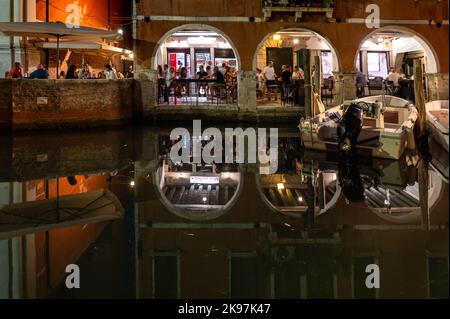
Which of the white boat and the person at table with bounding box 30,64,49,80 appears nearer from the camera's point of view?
the white boat

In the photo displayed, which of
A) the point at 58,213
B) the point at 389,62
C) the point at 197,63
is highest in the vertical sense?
the point at 389,62

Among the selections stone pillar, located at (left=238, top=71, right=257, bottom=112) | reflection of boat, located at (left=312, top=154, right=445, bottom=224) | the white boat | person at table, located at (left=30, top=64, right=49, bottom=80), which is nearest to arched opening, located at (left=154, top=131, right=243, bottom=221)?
reflection of boat, located at (left=312, top=154, right=445, bottom=224)

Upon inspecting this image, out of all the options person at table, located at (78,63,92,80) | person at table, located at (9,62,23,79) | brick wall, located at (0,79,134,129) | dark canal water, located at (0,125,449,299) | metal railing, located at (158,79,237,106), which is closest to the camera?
dark canal water, located at (0,125,449,299)

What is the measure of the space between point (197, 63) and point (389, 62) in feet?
31.8

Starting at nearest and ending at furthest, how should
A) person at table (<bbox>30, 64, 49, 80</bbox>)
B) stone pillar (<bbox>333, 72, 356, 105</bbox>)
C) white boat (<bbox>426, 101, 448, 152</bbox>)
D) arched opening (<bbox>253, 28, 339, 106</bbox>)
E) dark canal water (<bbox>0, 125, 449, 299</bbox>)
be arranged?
1. dark canal water (<bbox>0, 125, 449, 299</bbox>)
2. white boat (<bbox>426, 101, 448, 152</bbox>)
3. person at table (<bbox>30, 64, 49, 80</bbox>)
4. stone pillar (<bbox>333, 72, 356, 105</bbox>)
5. arched opening (<bbox>253, 28, 339, 106</bbox>)

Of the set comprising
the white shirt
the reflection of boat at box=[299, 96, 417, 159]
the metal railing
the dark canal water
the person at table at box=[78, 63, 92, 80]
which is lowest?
the dark canal water

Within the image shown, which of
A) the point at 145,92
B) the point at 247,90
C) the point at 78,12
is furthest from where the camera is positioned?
the point at 78,12

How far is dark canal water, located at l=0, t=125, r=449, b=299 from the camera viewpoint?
379 cm

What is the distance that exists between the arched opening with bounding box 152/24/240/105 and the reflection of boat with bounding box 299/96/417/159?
25.9 ft

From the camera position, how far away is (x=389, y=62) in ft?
79.0

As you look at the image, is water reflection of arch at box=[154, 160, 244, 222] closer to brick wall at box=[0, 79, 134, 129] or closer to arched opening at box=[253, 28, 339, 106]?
brick wall at box=[0, 79, 134, 129]

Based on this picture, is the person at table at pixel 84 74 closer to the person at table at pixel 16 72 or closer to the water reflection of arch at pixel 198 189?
the person at table at pixel 16 72

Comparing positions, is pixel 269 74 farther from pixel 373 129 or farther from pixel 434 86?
pixel 373 129

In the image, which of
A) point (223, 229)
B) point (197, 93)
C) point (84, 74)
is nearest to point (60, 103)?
point (84, 74)
